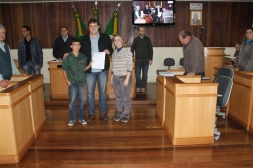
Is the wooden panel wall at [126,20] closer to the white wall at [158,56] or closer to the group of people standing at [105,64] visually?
the white wall at [158,56]

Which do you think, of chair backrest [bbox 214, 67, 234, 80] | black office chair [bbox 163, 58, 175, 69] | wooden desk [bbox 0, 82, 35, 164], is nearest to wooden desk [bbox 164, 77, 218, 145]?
chair backrest [bbox 214, 67, 234, 80]

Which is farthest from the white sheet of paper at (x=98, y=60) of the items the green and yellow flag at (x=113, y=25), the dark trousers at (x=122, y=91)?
the green and yellow flag at (x=113, y=25)

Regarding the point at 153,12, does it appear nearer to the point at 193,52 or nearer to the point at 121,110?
the point at 193,52

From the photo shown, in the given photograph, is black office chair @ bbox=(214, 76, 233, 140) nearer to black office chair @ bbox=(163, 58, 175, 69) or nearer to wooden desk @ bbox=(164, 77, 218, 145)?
wooden desk @ bbox=(164, 77, 218, 145)

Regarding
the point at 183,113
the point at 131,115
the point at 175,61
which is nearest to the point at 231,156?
the point at 183,113

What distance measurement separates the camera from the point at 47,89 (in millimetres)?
6418

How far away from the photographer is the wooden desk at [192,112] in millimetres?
2945

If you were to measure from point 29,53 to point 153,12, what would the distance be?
3.61m

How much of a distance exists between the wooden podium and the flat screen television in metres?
3.95

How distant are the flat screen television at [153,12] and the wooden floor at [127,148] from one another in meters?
3.62

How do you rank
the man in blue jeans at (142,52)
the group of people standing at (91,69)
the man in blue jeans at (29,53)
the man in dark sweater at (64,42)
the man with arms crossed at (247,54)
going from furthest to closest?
the man in blue jeans at (142,52), the man in dark sweater at (64,42), the man in blue jeans at (29,53), the man with arms crossed at (247,54), the group of people standing at (91,69)

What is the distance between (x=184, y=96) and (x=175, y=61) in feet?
14.6

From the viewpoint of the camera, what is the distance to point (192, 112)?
3.01m

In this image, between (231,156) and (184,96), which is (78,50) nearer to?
(184,96)
